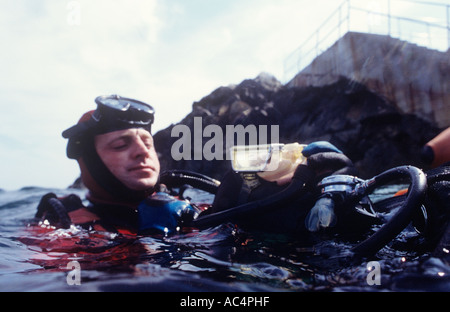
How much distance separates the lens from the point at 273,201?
1.90 meters

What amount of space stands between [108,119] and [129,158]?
1.51 feet

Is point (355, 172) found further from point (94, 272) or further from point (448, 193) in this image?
point (94, 272)

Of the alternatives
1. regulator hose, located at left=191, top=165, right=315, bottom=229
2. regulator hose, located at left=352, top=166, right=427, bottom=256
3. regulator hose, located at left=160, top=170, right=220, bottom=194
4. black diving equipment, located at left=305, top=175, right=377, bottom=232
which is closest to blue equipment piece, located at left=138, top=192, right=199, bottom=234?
regulator hose, located at left=191, top=165, right=315, bottom=229

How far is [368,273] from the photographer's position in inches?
45.1

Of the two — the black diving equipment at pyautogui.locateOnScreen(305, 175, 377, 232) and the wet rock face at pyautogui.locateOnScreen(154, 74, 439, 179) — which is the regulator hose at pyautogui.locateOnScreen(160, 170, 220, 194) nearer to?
the black diving equipment at pyautogui.locateOnScreen(305, 175, 377, 232)

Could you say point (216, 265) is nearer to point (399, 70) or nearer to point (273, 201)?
point (273, 201)

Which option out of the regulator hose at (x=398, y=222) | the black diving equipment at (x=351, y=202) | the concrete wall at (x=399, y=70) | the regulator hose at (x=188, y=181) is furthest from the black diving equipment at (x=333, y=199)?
the concrete wall at (x=399, y=70)

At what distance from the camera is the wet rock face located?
1356 cm

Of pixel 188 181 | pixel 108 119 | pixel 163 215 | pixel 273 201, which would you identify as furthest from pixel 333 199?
pixel 108 119

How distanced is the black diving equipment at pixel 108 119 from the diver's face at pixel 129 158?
0.26 ft

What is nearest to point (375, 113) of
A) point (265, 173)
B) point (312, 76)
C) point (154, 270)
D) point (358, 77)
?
point (358, 77)

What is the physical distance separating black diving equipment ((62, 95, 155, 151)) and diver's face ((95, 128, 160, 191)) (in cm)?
8
